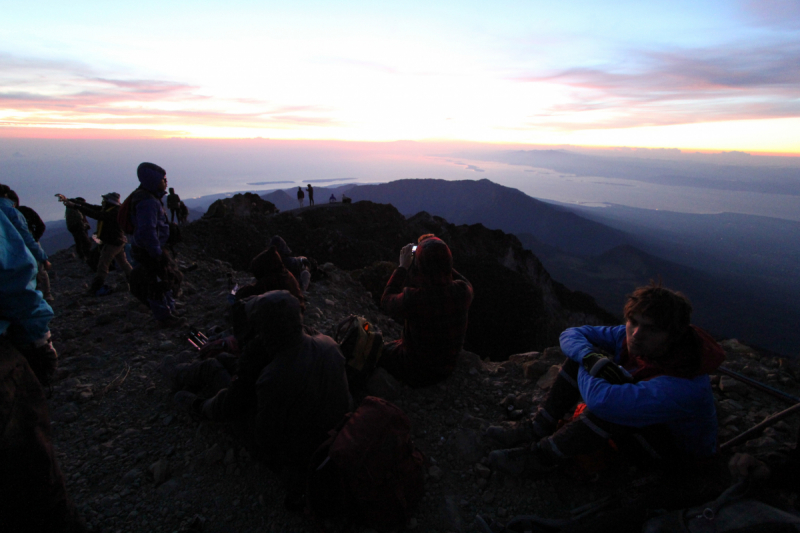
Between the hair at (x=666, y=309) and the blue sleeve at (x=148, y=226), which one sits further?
the blue sleeve at (x=148, y=226)

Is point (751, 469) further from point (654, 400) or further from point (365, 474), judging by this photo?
point (365, 474)

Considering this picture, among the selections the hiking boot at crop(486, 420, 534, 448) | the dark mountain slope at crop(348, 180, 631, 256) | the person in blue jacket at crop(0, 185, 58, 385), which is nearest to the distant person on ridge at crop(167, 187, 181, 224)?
the person in blue jacket at crop(0, 185, 58, 385)

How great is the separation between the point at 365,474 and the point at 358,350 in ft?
4.85

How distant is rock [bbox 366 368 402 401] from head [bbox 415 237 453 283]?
125cm

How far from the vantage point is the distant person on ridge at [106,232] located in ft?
20.2

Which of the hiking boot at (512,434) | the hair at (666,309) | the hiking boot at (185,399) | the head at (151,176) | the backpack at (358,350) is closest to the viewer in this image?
the hair at (666,309)

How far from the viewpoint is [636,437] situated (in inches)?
93.8

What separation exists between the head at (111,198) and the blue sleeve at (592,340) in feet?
24.7

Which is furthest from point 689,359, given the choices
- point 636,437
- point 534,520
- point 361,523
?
point 361,523

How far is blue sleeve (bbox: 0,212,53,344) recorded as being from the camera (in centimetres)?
197

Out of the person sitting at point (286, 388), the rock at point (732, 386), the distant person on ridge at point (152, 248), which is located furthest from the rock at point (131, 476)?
the rock at point (732, 386)

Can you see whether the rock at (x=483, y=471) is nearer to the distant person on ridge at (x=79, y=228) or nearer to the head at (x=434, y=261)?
the head at (x=434, y=261)

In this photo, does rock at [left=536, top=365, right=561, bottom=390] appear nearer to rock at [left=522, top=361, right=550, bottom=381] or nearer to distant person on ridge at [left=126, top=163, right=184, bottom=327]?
rock at [left=522, top=361, right=550, bottom=381]

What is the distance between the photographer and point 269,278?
4473 millimetres
